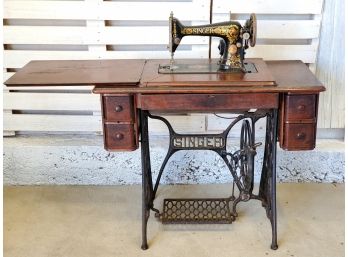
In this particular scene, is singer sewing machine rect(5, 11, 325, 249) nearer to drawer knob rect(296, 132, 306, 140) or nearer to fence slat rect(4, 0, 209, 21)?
drawer knob rect(296, 132, 306, 140)

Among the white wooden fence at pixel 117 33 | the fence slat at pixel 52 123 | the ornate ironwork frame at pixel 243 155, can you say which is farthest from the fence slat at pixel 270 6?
the fence slat at pixel 52 123

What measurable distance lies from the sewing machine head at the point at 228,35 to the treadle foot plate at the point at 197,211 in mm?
788

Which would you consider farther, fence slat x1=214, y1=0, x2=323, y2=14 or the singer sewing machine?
fence slat x1=214, y1=0, x2=323, y2=14

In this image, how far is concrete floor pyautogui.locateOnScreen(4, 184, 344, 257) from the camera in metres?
2.13

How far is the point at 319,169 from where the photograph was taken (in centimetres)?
269

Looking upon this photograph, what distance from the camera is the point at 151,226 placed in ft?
7.59

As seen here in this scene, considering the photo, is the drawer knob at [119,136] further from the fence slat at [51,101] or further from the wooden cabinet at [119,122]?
the fence slat at [51,101]

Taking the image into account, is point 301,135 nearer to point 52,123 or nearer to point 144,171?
point 144,171

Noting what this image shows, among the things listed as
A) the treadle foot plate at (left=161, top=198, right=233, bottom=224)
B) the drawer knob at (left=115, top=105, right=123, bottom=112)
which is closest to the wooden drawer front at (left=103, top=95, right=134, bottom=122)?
the drawer knob at (left=115, top=105, right=123, bottom=112)

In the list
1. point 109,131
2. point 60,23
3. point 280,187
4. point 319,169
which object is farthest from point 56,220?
point 319,169

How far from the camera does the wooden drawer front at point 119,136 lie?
6.38 ft

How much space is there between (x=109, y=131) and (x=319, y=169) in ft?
4.62

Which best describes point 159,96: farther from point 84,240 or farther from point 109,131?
point 84,240

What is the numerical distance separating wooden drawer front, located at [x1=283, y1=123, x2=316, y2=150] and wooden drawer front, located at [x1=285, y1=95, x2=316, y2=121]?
4cm
